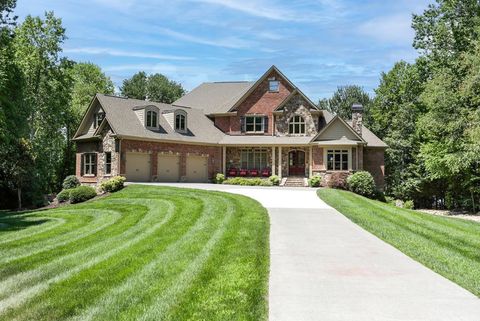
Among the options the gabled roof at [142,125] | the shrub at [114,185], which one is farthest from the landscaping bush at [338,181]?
the shrub at [114,185]

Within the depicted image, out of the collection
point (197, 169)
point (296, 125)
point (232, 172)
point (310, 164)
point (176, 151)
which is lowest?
point (232, 172)

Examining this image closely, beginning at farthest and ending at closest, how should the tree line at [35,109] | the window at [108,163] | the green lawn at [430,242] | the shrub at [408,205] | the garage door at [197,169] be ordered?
1. the shrub at [408,205]
2. the garage door at [197,169]
3. the window at [108,163]
4. the tree line at [35,109]
5. the green lawn at [430,242]

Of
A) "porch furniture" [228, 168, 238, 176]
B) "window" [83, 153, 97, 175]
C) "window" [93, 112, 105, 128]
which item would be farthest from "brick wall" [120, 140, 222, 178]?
"window" [93, 112, 105, 128]

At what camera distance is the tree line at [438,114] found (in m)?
26.7

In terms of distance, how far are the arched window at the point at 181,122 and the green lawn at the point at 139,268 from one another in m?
19.1

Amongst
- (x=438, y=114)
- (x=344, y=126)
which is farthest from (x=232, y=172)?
(x=438, y=114)

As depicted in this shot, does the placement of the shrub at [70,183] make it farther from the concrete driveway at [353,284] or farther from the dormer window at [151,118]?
the concrete driveway at [353,284]

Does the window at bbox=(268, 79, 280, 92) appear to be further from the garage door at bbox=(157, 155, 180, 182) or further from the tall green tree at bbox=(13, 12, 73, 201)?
the tall green tree at bbox=(13, 12, 73, 201)

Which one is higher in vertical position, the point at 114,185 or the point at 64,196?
the point at 114,185

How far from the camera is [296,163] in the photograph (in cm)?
3538

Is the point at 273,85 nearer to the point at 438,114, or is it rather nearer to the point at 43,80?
the point at 438,114

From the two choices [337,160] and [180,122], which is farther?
[180,122]

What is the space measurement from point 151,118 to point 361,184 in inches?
587

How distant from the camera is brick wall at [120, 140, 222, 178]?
29.7 meters
